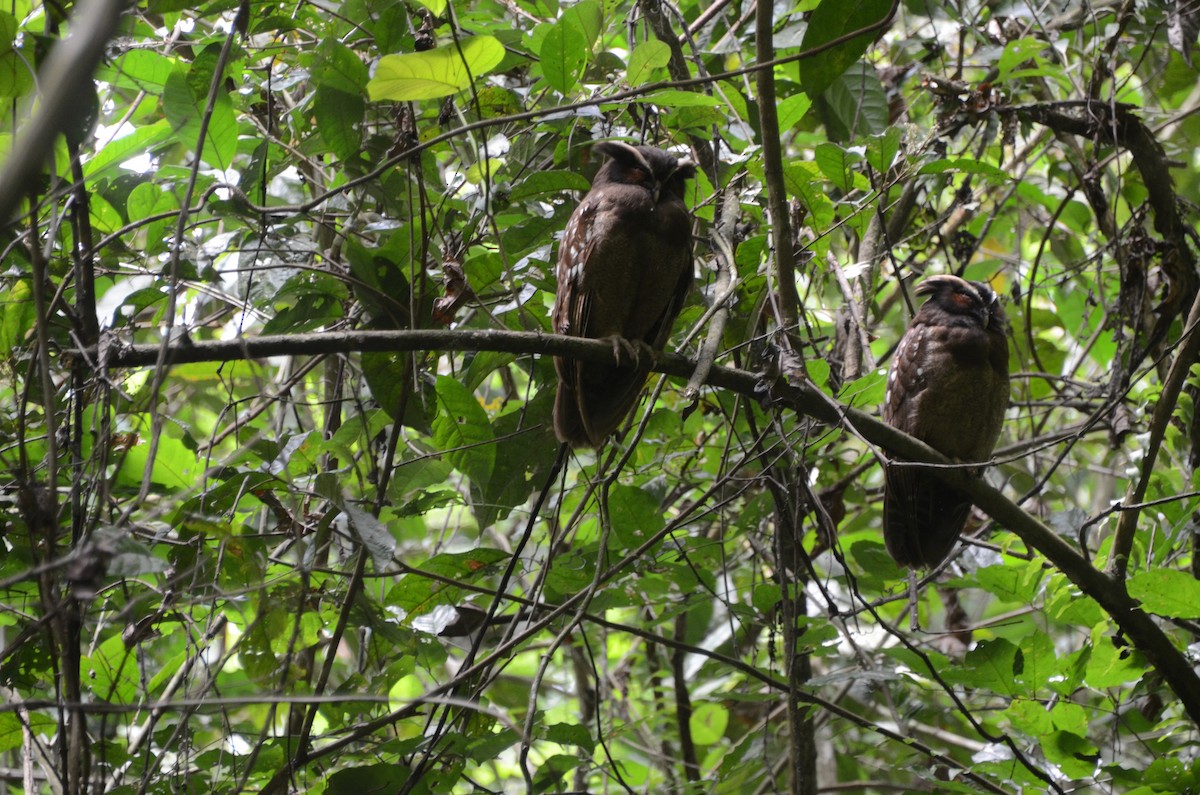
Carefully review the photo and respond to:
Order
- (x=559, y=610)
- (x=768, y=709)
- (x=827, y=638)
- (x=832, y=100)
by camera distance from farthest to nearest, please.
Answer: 1. (x=768, y=709)
2. (x=832, y=100)
3. (x=827, y=638)
4. (x=559, y=610)

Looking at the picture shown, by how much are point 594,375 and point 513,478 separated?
19.6 inches

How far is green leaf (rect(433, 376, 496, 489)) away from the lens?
2717 millimetres

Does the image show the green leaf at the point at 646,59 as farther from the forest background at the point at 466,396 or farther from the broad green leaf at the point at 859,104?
the broad green leaf at the point at 859,104

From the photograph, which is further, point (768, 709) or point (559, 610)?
point (768, 709)

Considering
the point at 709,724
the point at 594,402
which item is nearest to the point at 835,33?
the point at 594,402

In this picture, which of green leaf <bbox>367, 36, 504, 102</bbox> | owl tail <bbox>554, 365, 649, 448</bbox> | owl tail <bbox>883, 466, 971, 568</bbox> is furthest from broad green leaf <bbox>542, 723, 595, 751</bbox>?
green leaf <bbox>367, 36, 504, 102</bbox>

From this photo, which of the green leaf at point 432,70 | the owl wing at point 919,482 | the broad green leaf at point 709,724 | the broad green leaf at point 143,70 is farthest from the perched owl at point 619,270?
the broad green leaf at point 709,724

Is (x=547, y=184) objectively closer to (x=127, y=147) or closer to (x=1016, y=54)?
(x=127, y=147)

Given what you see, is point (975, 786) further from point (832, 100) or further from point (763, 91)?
point (832, 100)

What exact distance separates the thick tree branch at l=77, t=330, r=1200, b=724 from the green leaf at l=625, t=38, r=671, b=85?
83cm

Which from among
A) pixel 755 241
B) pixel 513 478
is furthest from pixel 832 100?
pixel 513 478

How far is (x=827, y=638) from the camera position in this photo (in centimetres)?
329

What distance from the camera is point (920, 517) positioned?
154 inches

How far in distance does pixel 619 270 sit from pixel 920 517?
1660mm
